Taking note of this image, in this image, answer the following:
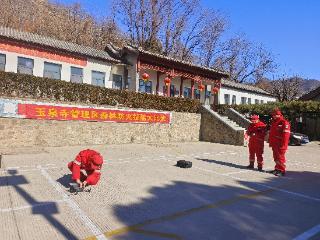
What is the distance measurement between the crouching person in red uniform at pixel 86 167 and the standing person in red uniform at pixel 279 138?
6088 millimetres

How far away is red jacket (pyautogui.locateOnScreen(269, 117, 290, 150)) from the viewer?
1059 cm

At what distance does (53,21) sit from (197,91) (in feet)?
87.1

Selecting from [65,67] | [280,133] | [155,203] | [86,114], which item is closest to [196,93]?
[65,67]

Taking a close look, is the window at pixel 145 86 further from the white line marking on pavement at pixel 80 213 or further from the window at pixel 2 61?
the white line marking on pavement at pixel 80 213

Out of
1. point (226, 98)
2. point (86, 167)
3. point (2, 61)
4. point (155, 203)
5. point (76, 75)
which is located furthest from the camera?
point (226, 98)

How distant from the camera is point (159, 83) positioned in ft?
97.2

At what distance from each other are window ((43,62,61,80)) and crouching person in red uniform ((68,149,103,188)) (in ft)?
57.7

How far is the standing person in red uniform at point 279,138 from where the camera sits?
10.6 m

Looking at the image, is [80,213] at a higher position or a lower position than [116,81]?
lower

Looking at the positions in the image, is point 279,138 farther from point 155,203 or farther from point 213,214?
point 155,203

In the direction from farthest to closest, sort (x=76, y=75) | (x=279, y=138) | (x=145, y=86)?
(x=145, y=86) < (x=76, y=75) < (x=279, y=138)

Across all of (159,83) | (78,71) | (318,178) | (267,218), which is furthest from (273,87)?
(267,218)

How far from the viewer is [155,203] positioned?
686cm

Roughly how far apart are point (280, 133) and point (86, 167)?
6.44 meters
